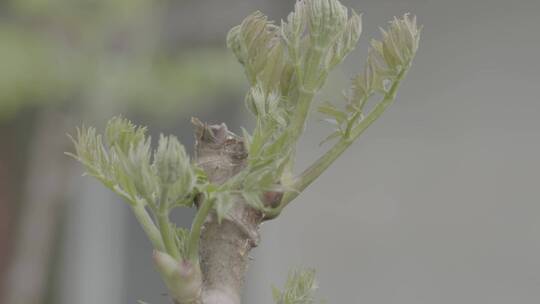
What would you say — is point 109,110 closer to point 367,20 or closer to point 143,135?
point 367,20

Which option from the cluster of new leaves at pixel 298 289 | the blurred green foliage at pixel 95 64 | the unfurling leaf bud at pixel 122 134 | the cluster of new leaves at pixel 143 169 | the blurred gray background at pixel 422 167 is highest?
the unfurling leaf bud at pixel 122 134

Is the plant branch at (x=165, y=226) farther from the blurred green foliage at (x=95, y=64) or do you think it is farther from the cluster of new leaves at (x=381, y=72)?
the blurred green foliage at (x=95, y=64)

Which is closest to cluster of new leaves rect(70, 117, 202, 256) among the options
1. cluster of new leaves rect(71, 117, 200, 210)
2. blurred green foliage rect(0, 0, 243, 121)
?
cluster of new leaves rect(71, 117, 200, 210)

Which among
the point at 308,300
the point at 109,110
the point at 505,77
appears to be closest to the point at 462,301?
the point at 505,77

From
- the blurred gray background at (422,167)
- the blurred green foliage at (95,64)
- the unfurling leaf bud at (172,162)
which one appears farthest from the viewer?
the blurred gray background at (422,167)

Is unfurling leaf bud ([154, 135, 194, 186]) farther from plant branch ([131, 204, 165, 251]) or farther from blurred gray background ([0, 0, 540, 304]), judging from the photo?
blurred gray background ([0, 0, 540, 304])

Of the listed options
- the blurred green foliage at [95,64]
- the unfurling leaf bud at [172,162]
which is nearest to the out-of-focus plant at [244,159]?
the unfurling leaf bud at [172,162]

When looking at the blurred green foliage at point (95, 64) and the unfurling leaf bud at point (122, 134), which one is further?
the blurred green foliage at point (95, 64)
